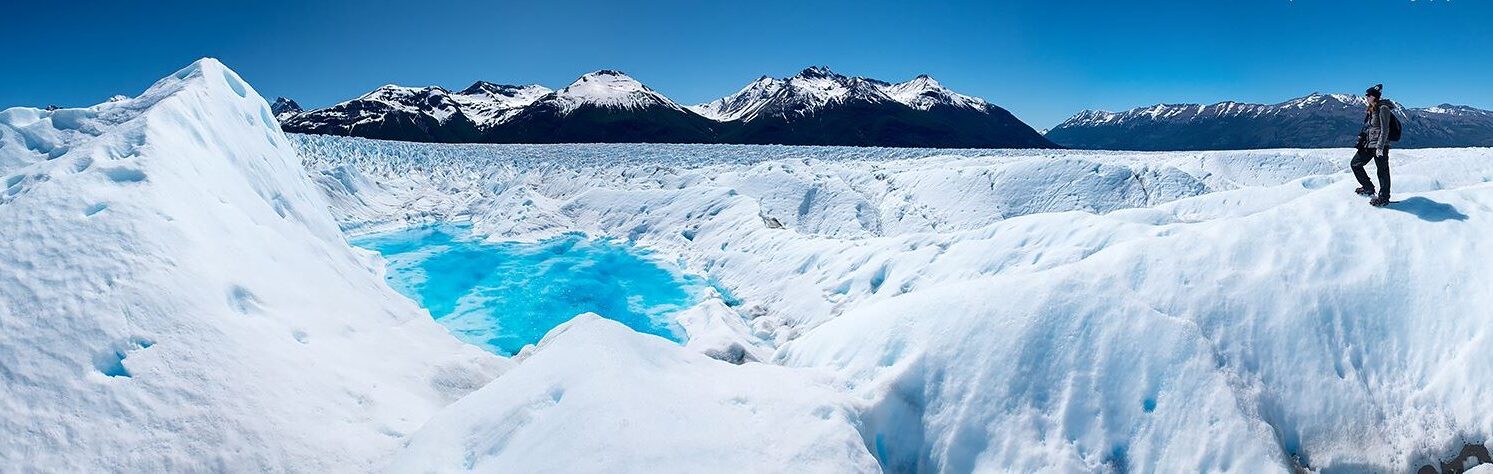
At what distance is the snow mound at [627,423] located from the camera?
4641 millimetres

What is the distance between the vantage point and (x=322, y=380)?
221 inches

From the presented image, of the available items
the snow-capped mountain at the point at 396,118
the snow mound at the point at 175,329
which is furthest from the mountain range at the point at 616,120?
the snow mound at the point at 175,329

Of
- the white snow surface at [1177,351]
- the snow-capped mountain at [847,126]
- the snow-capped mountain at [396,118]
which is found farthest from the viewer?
the snow-capped mountain at [847,126]

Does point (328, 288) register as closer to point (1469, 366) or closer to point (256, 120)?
point (256, 120)

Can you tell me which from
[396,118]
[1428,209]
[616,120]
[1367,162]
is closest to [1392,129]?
[1367,162]

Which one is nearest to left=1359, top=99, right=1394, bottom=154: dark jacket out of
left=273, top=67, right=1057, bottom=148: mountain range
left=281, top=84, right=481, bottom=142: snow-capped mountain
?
left=273, top=67, right=1057, bottom=148: mountain range

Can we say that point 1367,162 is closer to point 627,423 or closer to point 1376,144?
point 1376,144

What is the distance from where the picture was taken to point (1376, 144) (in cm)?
725

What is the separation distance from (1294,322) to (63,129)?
48.4ft

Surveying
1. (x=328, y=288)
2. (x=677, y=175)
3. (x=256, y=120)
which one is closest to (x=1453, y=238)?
(x=328, y=288)

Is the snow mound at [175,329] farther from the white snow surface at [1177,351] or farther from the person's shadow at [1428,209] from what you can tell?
the person's shadow at [1428,209]

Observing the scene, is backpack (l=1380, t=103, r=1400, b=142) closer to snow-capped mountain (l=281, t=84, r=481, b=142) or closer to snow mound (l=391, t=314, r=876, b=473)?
snow mound (l=391, t=314, r=876, b=473)

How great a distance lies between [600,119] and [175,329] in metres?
172

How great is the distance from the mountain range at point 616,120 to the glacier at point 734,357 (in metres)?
146
